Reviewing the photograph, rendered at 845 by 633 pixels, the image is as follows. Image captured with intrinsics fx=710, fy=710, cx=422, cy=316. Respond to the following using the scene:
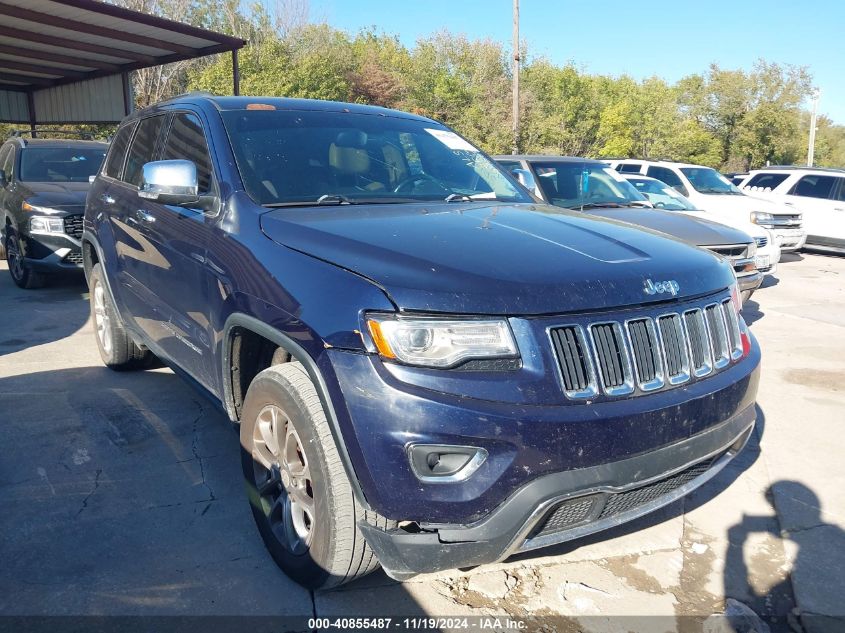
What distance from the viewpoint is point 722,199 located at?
12227mm

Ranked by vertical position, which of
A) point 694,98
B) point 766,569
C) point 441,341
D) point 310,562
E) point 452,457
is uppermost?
point 694,98

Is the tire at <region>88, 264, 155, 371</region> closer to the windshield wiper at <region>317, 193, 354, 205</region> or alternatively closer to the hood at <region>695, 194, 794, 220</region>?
the windshield wiper at <region>317, 193, 354, 205</region>

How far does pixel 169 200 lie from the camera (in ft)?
10.9

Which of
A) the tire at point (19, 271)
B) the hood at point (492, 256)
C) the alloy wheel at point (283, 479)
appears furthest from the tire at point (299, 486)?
the tire at point (19, 271)

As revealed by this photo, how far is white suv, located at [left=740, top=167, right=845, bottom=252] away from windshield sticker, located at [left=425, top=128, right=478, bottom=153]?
38.2 feet

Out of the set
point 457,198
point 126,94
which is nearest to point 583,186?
point 457,198

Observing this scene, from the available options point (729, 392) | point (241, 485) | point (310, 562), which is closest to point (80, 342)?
point (241, 485)

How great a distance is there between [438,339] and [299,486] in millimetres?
917

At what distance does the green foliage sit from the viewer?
30719 mm

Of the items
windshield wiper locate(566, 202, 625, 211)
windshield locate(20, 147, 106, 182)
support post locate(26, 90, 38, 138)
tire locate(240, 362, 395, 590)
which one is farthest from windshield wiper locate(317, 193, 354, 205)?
support post locate(26, 90, 38, 138)

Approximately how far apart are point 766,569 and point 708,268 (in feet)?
4.31

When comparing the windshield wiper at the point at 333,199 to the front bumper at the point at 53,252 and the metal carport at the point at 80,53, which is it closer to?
the front bumper at the point at 53,252

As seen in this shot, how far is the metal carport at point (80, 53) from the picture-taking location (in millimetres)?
11773

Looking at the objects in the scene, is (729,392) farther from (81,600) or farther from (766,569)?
(81,600)
